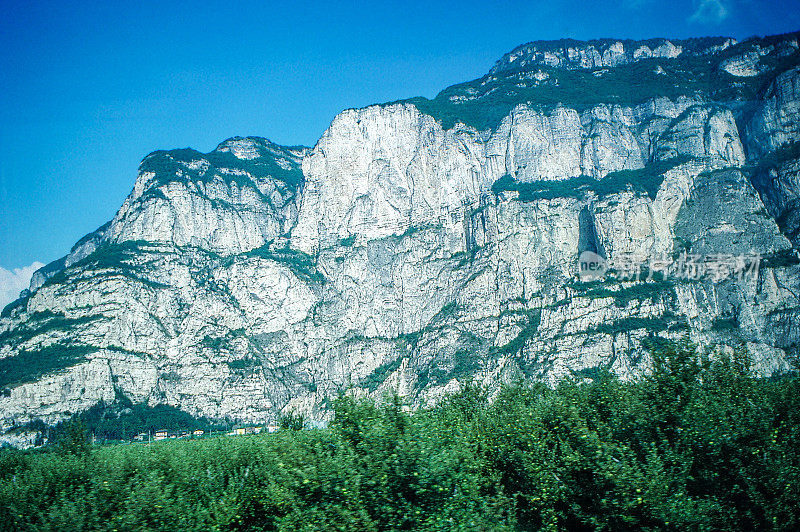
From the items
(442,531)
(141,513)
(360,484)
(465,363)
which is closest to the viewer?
(442,531)

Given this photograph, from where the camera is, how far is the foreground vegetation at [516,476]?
711 inches

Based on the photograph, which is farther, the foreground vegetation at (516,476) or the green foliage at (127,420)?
the green foliage at (127,420)

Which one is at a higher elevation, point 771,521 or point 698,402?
point 698,402

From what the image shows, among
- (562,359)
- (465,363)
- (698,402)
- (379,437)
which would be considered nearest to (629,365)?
(562,359)

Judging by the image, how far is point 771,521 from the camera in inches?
803

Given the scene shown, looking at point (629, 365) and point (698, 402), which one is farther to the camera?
point (629, 365)

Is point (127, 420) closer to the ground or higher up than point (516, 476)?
higher up

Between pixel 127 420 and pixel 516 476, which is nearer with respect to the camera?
pixel 516 476

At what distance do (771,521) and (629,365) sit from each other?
159 metres

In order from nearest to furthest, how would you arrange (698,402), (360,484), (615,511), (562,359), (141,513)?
(360,484) < (141,513) < (615,511) < (698,402) < (562,359)

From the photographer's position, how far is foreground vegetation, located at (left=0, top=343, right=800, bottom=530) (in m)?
→ 18.0

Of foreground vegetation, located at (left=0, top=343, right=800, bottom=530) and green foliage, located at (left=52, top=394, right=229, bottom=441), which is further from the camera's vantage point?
green foliage, located at (left=52, top=394, right=229, bottom=441)

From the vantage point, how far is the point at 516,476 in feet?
90.7

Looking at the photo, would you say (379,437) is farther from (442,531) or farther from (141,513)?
(141,513)
